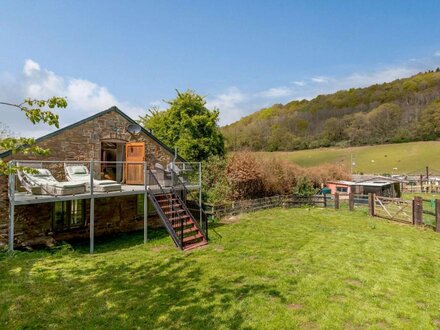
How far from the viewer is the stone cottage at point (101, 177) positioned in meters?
9.93

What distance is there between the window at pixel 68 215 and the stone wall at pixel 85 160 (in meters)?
0.25

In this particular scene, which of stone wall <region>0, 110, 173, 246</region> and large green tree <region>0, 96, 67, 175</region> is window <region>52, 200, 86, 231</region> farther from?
large green tree <region>0, 96, 67, 175</region>

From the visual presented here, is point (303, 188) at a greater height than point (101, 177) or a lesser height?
lesser

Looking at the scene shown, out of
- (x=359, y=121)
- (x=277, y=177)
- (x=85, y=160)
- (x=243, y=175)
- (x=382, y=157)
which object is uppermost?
(x=359, y=121)

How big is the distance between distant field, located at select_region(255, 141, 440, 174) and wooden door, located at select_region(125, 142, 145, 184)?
34899 mm

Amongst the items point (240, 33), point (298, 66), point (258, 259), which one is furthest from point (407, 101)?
point (258, 259)

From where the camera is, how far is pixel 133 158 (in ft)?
43.6

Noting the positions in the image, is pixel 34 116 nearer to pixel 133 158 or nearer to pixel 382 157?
pixel 133 158

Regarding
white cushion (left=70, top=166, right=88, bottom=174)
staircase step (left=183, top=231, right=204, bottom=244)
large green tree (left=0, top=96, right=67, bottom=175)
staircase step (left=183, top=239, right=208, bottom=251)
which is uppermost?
large green tree (left=0, top=96, right=67, bottom=175)

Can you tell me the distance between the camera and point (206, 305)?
552 centimetres

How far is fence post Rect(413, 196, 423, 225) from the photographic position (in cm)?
1405

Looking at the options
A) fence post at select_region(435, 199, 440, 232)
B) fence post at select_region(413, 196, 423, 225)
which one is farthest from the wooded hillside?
fence post at select_region(435, 199, 440, 232)

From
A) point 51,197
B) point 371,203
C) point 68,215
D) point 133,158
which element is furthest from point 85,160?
point 371,203

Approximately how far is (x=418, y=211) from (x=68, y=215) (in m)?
16.5
